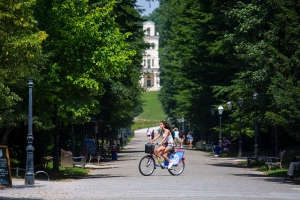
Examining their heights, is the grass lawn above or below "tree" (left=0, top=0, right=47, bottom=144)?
above

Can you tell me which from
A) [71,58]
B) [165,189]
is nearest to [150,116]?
[71,58]

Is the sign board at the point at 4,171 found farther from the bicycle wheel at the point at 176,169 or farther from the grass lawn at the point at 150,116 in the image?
the grass lawn at the point at 150,116

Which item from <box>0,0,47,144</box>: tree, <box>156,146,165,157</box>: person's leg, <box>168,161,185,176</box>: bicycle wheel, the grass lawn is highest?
the grass lawn

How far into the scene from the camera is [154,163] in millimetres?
25656

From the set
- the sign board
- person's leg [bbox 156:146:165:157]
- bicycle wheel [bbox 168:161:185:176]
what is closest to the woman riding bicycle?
person's leg [bbox 156:146:165:157]

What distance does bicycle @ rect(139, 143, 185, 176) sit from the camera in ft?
83.4

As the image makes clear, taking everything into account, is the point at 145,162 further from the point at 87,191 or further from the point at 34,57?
the point at 34,57

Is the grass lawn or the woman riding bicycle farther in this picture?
the grass lawn

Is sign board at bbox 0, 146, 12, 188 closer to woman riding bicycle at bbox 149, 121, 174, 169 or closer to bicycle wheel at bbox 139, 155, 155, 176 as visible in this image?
bicycle wheel at bbox 139, 155, 155, 176

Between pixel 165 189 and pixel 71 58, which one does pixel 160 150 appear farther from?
pixel 165 189

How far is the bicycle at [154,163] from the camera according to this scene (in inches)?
1001

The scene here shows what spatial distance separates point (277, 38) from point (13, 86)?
9184mm

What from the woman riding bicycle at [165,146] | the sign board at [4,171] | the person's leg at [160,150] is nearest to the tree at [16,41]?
the sign board at [4,171]

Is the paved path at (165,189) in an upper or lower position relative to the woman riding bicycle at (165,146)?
lower
